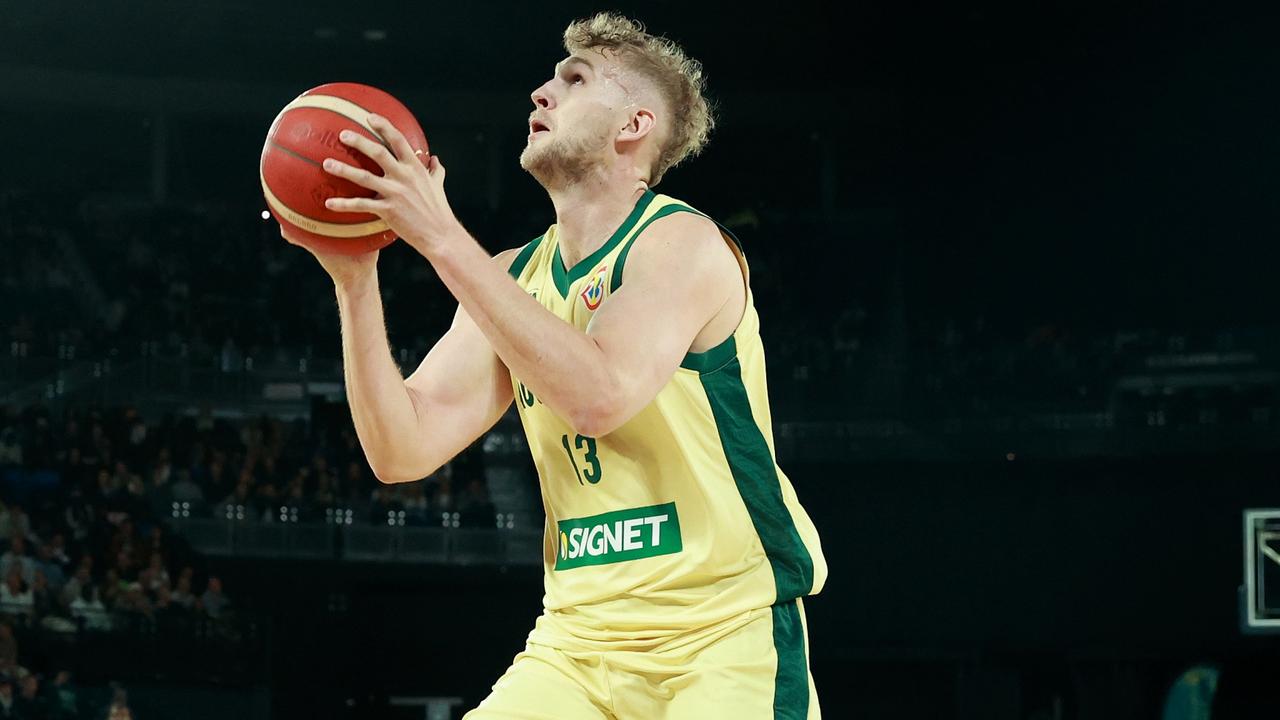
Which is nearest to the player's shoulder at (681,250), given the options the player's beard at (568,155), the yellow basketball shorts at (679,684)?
the player's beard at (568,155)

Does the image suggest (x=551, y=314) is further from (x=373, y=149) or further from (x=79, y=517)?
(x=79, y=517)

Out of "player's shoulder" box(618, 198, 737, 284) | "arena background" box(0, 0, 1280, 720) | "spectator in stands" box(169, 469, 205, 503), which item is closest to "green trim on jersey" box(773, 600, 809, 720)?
"player's shoulder" box(618, 198, 737, 284)

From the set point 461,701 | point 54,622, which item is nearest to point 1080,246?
point 461,701

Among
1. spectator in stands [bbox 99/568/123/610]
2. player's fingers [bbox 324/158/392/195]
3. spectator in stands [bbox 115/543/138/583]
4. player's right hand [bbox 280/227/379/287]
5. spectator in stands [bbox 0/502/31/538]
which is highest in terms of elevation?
player's fingers [bbox 324/158/392/195]

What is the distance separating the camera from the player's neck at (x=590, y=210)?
2.98 metres

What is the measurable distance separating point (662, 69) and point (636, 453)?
2.88 feet

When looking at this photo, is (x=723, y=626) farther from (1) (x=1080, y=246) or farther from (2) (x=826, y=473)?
(1) (x=1080, y=246)

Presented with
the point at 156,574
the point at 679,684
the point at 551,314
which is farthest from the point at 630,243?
the point at 156,574

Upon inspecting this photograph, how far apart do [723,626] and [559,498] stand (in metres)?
0.43

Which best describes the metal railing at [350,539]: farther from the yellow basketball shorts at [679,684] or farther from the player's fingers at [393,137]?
the player's fingers at [393,137]

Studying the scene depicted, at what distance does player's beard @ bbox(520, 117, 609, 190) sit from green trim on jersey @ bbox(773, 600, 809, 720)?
967 mm

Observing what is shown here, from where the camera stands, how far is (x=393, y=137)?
2367 millimetres

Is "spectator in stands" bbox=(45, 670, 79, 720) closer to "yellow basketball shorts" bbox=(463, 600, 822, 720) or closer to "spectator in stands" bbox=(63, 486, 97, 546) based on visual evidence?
"spectator in stands" bbox=(63, 486, 97, 546)

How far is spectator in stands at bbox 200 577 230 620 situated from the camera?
11.3 m
